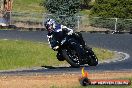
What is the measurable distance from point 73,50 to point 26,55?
245 inches

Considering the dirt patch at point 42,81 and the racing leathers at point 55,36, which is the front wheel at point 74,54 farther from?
the dirt patch at point 42,81

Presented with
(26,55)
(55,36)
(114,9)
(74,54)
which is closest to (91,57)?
(74,54)

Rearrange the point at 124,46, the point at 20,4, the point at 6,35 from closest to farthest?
the point at 124,46, the point at 6,35, the point at 20,4

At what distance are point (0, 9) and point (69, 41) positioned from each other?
85.4 ft

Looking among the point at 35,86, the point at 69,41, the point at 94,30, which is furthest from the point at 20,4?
the point at 35,86

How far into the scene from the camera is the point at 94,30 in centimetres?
4269

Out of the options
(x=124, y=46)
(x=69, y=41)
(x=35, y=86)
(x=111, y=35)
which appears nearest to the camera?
(x=35, y=86)

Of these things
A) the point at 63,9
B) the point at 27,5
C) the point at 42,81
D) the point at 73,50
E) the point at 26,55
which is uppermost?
the point at 42,81

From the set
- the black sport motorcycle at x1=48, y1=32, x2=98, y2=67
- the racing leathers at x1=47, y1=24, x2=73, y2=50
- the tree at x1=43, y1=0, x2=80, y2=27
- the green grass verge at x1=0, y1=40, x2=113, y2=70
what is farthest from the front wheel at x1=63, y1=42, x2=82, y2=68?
the tree at x1=43, y1=0, x2=80, y2=27

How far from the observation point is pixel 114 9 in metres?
50.7

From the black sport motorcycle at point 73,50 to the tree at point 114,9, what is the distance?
96.5 feet

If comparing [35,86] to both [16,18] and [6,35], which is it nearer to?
[6,35]

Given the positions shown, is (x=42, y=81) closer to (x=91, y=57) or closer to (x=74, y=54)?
(x=74, y=54)

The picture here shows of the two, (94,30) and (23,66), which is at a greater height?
(23,66)
